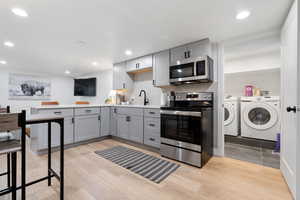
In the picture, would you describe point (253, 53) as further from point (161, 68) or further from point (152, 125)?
point (152, 125)

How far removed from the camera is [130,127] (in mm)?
3164

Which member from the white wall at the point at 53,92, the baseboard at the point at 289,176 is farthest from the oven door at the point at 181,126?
the white wall at the point at 53,92

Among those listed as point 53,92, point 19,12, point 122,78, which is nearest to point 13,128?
point 19,12

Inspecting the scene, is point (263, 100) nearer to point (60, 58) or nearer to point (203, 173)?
point (203, 173)

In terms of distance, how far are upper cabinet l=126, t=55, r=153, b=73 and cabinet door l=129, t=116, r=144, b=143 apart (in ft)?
4.11

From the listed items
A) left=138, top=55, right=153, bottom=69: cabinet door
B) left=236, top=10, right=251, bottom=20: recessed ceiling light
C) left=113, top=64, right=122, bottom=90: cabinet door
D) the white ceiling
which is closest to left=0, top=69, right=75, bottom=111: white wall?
the white ceiling

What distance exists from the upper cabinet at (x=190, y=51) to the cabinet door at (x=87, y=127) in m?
2.26

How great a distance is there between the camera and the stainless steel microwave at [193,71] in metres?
2.31

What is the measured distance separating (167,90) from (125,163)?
5.86ft

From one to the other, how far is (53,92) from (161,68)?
557 centimetres

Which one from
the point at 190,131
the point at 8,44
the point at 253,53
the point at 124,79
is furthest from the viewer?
the point at 124,79

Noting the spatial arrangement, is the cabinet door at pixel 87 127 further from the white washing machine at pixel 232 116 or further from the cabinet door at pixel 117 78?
the white washing machine at pixel 232 116

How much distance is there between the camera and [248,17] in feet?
5.98

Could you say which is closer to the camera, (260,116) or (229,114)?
(260,116)
